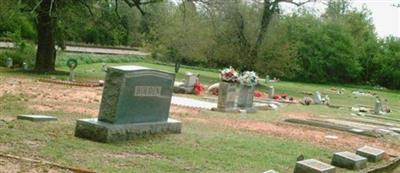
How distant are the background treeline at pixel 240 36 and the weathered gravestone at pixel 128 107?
5.36m

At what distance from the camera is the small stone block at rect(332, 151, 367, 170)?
32.1ft

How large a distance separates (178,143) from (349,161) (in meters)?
2.75

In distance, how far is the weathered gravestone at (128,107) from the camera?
9672 mm

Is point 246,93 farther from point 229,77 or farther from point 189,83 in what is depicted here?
point 189,83

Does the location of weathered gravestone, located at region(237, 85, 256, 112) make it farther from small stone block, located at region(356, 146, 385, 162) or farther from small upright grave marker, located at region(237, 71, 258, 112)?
small stone block, located at region(356, 146, 385, 162)

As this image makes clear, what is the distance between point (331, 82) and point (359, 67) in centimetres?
369

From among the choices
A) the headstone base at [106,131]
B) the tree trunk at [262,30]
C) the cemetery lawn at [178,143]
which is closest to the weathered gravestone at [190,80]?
the cemetery lawn at [178,143]

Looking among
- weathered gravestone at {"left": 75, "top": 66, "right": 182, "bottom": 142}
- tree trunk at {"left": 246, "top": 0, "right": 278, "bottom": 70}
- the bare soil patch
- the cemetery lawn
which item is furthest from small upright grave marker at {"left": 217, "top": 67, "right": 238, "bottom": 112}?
tree trunk at {"left": 246, "top": 0, "right": 278, "bottom": 70}

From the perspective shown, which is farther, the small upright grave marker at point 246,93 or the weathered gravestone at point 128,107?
the small upright grave marker at point 246,93

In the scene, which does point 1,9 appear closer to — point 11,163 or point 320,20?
point 11,163

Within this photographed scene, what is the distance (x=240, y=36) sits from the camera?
42.3 m

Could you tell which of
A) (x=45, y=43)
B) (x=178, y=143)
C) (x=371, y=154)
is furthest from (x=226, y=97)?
(x=45, y=43)

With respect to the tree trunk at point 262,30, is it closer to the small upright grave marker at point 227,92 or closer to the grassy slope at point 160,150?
the small upright grave marker at point 227,92

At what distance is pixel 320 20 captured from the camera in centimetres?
6297
